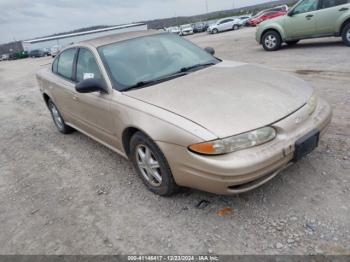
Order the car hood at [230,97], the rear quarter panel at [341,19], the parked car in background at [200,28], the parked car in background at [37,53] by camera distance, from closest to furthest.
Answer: the car hood at [230,97] → the rear quarter panel at [341,19] → the parked car in background at [200,28] → the parked car in background at [37,53]

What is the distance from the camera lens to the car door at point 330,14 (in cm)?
873

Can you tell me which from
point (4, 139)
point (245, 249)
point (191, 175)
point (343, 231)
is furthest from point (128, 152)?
point (4, 139)

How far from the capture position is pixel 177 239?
2.52 m

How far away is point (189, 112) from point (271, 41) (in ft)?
29.6

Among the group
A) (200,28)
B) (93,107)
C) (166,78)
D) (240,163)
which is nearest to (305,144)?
(240,163)

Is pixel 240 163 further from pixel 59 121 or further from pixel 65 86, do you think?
pixel 59 121

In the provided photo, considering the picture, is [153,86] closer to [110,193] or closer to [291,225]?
[110,193]

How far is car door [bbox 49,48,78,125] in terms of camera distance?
4.23 meters

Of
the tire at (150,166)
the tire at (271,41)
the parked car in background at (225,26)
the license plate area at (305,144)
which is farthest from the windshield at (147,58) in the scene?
the parked car in background at (225,26)

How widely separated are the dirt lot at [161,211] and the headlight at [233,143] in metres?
0.70

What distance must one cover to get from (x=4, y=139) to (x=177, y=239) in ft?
14.9

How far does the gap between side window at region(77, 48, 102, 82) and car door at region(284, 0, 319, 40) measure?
314 inches

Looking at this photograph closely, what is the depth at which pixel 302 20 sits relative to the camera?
9508mm

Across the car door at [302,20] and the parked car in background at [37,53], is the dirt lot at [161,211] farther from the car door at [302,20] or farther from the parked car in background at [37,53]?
the parked car in background at [37,53]
